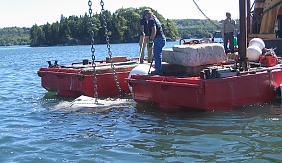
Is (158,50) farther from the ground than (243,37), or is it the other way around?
(243,37)

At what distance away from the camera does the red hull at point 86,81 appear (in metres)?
13.9

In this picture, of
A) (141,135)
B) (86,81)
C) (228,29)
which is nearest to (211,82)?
(141,135)

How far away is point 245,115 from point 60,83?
6.84 m

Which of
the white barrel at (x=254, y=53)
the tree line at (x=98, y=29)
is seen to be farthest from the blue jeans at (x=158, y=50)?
the tree line at (x=98, y=29)

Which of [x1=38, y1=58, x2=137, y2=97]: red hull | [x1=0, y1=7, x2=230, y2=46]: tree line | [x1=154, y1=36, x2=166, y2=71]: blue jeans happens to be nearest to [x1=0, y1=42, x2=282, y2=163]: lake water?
[x1=154, y1=36, x2=166, y2=71]: blue jeans

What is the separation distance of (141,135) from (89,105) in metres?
3.70

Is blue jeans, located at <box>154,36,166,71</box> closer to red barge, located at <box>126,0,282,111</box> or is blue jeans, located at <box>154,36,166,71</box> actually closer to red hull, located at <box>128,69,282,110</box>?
red barge, located at <box>126,0,282,111</box>

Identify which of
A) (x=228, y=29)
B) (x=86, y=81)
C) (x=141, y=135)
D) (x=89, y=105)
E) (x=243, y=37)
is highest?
(x=228, y=29)

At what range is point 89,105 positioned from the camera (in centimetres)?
1260

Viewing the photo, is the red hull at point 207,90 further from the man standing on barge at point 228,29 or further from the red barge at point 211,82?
the man standing on barge at point 228,29

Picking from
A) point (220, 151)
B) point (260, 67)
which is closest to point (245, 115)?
point (260, 67)

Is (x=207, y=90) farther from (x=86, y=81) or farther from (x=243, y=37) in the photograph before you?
(x=86, y=81)

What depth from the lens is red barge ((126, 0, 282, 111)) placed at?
10.4 metres

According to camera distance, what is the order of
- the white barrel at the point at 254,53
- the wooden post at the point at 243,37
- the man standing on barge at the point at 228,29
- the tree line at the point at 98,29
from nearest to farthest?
the wooden post at the point at 243,37 < the white barrel at the point at 254,53 < the man standing on barge at the point at 228,29 < the tree line at the point at 98,29
